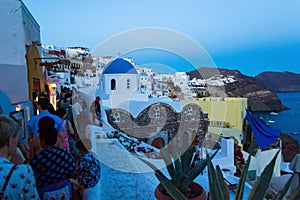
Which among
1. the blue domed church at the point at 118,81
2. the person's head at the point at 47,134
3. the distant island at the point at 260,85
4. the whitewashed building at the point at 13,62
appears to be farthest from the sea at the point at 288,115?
the person's head at the point at 47,134

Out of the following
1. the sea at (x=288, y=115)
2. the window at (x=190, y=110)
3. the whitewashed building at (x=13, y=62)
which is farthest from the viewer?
the sea at (x=288, y=115)

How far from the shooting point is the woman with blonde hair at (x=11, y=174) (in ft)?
4.12

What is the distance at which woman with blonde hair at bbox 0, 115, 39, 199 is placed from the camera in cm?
126

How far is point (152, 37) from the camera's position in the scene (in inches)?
212

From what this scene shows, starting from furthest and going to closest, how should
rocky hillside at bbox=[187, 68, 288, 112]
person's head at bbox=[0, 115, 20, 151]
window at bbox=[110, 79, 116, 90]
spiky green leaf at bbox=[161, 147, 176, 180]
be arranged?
rocky hillside at bbox=[187, 68, 288, 112], window at bbox=[110, 79, 116, 90], spiky green leaf at bbox=[161, 147, 176, 180], person's head at bbox=[0, 115, 20, 151]

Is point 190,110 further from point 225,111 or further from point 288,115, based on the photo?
point 288,115

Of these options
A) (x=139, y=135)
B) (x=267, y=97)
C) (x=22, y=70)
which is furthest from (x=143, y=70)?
(x=267, y=97)

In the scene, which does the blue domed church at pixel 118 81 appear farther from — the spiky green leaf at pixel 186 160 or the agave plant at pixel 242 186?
the agave plant at pixel 242 186

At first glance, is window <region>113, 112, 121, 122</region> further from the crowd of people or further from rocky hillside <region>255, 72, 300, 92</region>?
rocky hillside <region>255, 72, 300, 92</region>

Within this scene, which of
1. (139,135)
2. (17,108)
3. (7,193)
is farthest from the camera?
(139,135)

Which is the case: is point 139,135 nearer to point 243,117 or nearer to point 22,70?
→ point 22,70

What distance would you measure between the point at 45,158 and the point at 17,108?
102 inches

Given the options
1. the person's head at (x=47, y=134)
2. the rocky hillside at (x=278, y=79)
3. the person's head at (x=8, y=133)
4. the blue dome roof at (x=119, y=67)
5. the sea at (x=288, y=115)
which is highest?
the blue dome roof at (x=119, y=67)

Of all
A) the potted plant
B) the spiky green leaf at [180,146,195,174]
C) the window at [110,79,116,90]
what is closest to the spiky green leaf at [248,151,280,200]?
the potted plant
